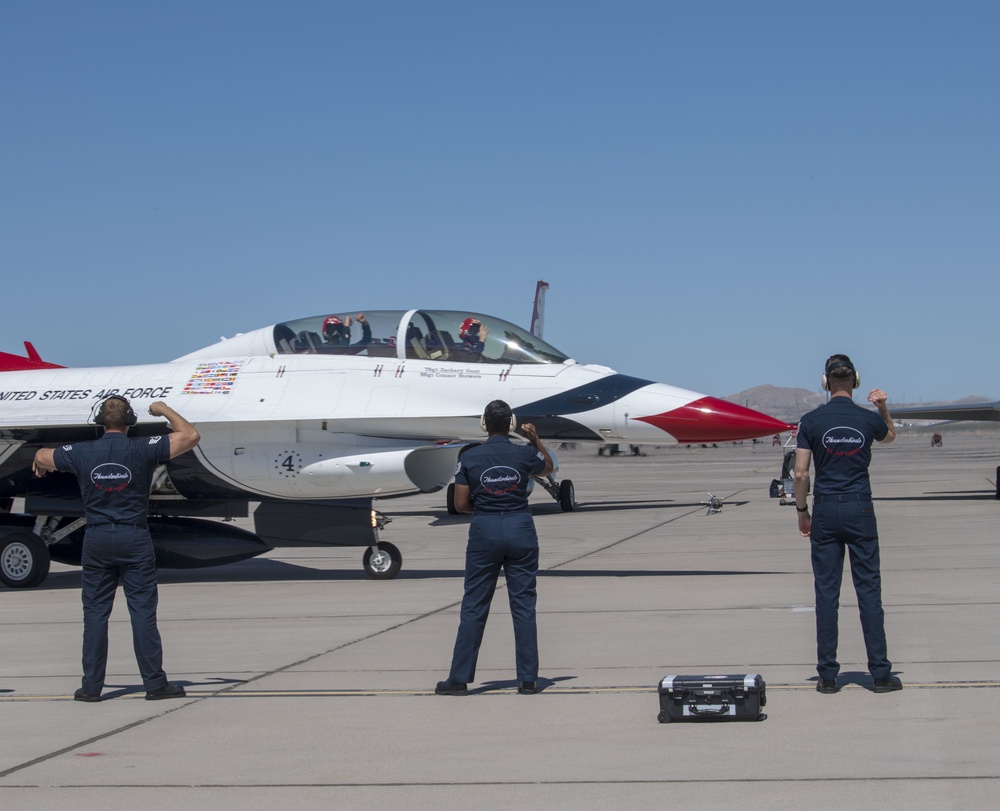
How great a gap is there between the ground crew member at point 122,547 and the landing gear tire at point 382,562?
5540 millimetres

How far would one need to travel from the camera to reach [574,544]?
15.8 meters

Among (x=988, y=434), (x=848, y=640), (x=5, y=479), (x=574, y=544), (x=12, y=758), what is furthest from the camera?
(x=988, y=434)

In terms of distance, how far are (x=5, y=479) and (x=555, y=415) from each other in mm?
6405

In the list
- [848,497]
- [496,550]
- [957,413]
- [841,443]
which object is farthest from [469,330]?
[957,413]

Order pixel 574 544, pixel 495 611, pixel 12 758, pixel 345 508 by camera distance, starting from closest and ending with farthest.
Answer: pixel 12 758 → pixel 495 611 → pixel 345 508 → pixel 574 544

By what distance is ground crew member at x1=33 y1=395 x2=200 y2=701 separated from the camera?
21.7 feet

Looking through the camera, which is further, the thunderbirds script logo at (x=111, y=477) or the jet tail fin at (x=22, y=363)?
the jet tail fin at (x=22, y=363)

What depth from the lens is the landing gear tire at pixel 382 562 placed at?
40.1ft

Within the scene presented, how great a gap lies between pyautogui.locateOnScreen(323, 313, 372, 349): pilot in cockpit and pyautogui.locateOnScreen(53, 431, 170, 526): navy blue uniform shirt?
20.1 ft

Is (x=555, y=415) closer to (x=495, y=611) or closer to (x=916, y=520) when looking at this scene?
(x=495, y=611)

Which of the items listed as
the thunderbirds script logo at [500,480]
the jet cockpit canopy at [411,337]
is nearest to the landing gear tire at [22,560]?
the jet cockpit canopy at [411,337]

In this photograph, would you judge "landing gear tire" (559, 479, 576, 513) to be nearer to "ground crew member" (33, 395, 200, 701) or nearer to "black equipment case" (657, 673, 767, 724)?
"ground crew member" (33, 395, 200, 701)

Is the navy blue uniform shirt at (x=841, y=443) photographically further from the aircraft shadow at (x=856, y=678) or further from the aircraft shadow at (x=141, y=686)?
the aircraft shadow at (x=141, y=686)

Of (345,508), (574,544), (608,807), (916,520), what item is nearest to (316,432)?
(345,508)
